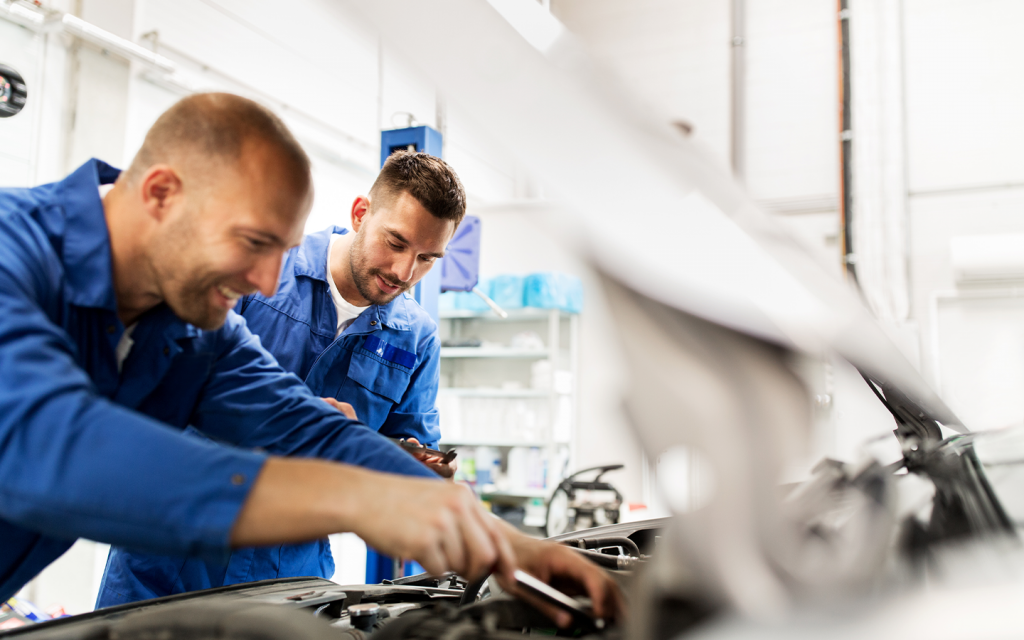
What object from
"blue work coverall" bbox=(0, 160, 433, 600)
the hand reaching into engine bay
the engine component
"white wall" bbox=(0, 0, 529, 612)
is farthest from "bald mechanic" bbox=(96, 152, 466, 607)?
the engine component

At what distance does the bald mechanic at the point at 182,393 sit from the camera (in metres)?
0.66

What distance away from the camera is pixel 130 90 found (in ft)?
12.1

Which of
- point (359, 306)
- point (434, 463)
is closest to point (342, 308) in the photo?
point (359, 306)

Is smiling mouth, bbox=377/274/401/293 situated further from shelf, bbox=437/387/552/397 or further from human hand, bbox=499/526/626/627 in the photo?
shelf, bbox=437/387/552/397

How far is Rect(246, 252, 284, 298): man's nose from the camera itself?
0.99 metres

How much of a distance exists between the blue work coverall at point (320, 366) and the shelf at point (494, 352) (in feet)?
12.5

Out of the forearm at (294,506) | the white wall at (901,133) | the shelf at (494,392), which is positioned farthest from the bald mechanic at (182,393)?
the white wall at (901,133)

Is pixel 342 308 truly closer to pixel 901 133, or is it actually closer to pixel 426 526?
pixel 426 526

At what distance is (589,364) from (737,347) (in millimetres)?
5730

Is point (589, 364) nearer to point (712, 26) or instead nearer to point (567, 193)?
point (712, 26)

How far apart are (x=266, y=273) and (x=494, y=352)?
196 inches

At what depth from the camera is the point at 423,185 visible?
1.81 meters

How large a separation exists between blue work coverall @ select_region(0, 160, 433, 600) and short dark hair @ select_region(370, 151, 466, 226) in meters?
0.67

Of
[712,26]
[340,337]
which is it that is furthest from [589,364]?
[340,337]
